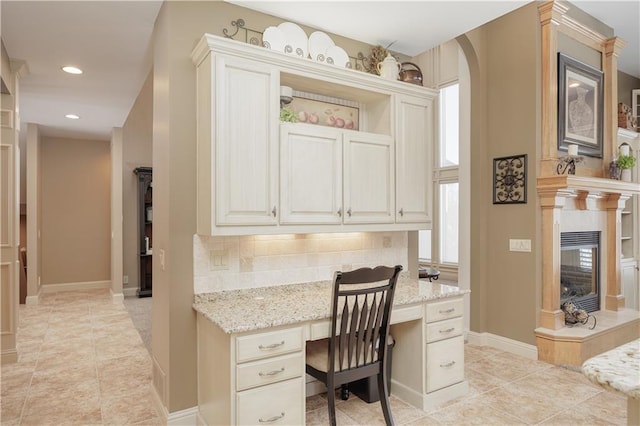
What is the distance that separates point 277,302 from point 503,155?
277cm

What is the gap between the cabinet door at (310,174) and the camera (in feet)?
8.47

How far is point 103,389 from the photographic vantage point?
3.16 meters

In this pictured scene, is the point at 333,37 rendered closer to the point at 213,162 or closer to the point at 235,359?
the point at 213,162

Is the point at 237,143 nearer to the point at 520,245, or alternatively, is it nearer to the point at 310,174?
the point at 310,174

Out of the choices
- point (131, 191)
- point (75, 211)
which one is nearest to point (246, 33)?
point (131, 191)

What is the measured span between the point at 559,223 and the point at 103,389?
418cm

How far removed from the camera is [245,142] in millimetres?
2443

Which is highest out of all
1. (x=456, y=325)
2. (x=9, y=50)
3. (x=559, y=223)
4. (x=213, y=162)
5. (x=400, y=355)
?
(x=9, y=50)

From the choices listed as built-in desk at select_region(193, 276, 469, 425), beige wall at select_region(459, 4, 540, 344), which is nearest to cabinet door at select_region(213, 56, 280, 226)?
built-in desk at select_region(193, 276, 469, 425)

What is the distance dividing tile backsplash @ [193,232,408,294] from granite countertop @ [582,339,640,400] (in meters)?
2.08

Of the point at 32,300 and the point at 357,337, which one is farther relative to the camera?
the point at 32,300

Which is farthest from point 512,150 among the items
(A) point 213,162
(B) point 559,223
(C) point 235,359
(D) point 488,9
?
(C) point 235,359

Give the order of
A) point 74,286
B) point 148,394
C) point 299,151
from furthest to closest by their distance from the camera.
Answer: point 74,286, point 148,394, point 299,151

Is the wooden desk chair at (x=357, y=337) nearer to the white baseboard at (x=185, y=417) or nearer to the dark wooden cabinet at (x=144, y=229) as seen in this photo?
the white baseboard at (x=185, y=417)
